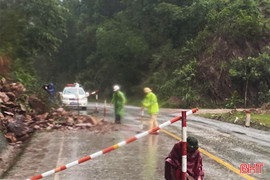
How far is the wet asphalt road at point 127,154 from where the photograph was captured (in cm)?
713

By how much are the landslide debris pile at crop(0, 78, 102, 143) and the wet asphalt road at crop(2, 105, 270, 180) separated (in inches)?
26.2

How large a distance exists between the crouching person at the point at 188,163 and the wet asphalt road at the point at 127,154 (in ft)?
6.86

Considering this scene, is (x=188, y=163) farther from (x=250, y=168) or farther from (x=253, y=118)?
(x=253, y=118)

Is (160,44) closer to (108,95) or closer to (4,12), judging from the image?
(108,95)

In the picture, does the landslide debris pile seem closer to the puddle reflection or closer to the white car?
the puddle reflection

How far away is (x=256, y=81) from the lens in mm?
29203

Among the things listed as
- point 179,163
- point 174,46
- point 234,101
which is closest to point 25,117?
point 179,163

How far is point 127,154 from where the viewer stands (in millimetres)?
9016

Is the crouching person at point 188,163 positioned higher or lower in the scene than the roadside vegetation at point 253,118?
higher

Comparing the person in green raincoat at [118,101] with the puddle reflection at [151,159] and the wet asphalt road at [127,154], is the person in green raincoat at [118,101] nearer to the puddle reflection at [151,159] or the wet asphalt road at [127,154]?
the wet asphalt road at [127,154]

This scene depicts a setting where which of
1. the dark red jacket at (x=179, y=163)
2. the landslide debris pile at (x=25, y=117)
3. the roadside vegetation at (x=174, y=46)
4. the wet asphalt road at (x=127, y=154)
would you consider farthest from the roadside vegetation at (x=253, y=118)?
the dark red jacket at (x=179, y=163)

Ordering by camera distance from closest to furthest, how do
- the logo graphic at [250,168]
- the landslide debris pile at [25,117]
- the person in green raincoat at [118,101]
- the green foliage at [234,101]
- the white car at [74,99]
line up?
the logo graphic at [250,168]
the landslide debris pile at [25,117]
the person in green raincoat at [118,101]
the white car at [74,99]
the green foliage at [234,101]

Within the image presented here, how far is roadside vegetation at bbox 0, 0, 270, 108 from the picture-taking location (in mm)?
28250

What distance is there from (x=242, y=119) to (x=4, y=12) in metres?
17.8
